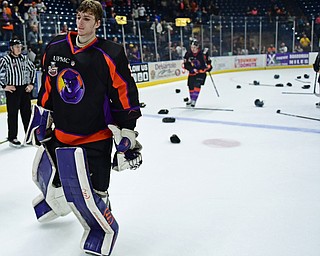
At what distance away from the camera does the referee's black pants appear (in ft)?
14.9

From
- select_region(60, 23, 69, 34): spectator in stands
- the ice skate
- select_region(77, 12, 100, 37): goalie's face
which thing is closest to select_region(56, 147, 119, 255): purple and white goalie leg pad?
select_region(77, 12, 100, 37): goalie's face

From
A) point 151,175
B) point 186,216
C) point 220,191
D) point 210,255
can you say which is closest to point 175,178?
point 151,175

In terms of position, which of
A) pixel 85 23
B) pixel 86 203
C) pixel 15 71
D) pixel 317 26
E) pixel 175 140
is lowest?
pixel 175 140

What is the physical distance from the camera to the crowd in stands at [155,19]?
811cm

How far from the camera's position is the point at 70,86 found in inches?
75.7

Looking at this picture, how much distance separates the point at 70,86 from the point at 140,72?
9235 millimetres

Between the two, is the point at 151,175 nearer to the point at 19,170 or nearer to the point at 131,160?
the point at 19,170

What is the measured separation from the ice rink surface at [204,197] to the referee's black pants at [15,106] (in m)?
0.22

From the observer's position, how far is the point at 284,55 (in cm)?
1667

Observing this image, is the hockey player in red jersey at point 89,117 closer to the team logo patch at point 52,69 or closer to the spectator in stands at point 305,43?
the team logo patch at point 52,69

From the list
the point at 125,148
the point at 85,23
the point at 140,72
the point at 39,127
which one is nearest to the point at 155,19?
the point at 140,72

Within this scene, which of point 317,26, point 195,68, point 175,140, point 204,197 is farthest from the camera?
point 317,26

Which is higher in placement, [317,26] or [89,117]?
[317,26]

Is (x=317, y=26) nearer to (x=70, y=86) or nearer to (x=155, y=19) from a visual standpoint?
(x=155, y=19)
